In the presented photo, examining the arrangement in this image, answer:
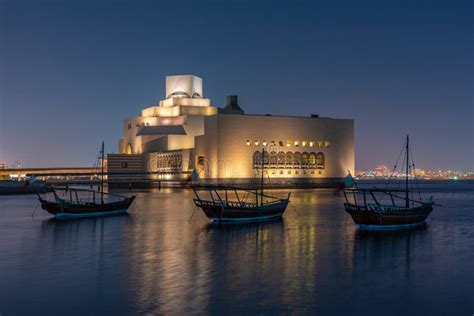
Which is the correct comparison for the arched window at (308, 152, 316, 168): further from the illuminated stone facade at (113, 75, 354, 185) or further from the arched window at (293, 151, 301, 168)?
the arched window at (293, 151, 301, 168)

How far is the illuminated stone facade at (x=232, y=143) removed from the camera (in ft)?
316

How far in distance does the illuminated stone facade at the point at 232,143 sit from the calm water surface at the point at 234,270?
63.6 m

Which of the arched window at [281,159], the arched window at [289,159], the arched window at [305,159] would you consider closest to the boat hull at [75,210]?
the arched window at [281,159]

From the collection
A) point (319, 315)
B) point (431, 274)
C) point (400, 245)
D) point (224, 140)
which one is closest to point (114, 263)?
point (319, 315)

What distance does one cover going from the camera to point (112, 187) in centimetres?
10269

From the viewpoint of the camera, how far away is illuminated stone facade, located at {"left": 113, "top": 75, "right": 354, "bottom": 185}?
316ft

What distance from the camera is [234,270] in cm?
1864

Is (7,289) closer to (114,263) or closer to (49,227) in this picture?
(114,263)

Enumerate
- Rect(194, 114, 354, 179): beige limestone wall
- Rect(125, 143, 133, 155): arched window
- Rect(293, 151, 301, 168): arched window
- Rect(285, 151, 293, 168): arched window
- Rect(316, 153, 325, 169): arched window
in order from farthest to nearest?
Rect(125, 143, 133, 155): arched window, Rect(316, 153, 325, 169): arched window, Rect(293, 151, 301, 168): arched window, Rect(285, 151, 293, 168): arched window, Rect(194, 114, 354, 179): beige limestone wall

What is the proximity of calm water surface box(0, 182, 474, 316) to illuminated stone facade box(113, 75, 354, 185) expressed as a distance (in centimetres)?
6360

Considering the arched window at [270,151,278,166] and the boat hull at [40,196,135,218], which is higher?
the arched window at [270,151,278,166]

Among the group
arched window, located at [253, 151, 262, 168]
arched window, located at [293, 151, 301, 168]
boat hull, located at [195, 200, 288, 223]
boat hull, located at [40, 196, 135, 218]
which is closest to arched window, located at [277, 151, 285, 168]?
arched window, located at [293, 151, 301, 168]

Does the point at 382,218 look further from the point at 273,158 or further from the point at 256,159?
the point at 273,158

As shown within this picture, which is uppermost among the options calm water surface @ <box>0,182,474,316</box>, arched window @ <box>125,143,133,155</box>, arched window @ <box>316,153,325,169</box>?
arched window @ <box>125,143,133,155</box>
